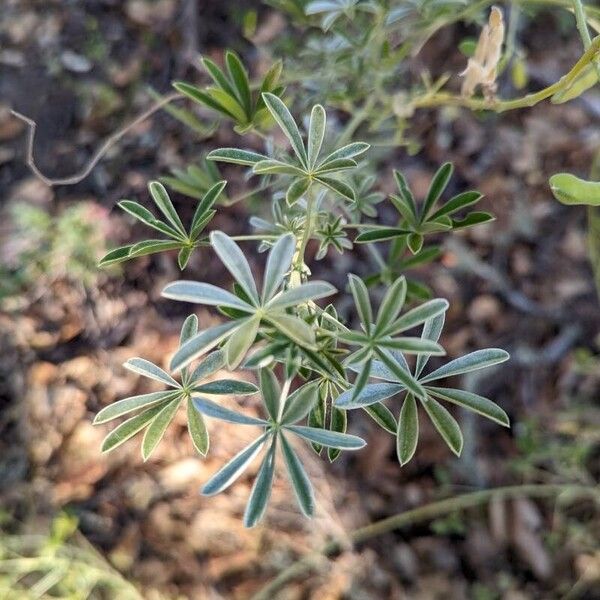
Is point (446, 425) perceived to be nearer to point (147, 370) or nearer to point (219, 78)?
point (147, 370)

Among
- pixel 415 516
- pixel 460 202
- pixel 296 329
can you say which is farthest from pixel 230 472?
pixel 415 516

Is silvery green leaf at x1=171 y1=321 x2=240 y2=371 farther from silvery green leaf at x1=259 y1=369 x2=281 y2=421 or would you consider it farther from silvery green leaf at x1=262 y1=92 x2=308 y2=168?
silvery green leaf at x1=262 y1=92 x2=308 y2=168

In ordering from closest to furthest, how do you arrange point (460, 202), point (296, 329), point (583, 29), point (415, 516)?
point (296, 329) → point (583, 29) → point (460, 202) → point (415, 516)

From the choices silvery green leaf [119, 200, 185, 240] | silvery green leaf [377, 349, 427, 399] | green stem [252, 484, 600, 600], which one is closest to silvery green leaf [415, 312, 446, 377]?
silvery green leaf [377, 349, 427, 399]

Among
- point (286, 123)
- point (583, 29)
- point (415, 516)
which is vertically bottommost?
point (415, 516)

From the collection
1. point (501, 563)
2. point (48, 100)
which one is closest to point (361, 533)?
point (501, 563)

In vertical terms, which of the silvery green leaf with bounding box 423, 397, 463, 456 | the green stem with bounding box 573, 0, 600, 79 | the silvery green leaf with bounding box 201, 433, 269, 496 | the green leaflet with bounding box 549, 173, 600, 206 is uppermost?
the green stem with bounding box 573, 0, 600, 79

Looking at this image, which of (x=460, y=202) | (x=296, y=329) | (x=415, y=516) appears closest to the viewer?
(x=296, y=329)

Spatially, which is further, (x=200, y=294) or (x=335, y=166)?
(x=335, y=166)

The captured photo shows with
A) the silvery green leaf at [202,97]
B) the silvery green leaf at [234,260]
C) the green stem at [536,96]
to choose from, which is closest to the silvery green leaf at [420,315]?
the silvery green leaf at [234,260]
